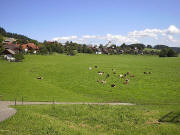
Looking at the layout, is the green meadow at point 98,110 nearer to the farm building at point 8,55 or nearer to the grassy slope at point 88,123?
the grassy slope at point 88,123

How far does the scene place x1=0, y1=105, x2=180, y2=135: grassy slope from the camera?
55.2ft

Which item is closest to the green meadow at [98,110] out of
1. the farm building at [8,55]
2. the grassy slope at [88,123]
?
the grassy slope at [88,123]

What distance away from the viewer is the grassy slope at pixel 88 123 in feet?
55.2

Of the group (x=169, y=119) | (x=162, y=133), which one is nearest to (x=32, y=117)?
(x=162, y=133)

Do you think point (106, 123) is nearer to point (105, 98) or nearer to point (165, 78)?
point (105, 98)

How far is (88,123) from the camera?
66.2 feet

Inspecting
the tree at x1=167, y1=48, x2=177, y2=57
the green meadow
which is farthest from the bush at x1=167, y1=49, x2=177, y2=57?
the green meadow

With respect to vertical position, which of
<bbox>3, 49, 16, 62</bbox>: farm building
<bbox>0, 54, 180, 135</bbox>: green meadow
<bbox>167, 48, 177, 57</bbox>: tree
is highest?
<bbox>167, 48, 177, 57</bbox>: tree

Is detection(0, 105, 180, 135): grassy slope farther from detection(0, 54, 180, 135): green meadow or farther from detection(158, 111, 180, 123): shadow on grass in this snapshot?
detection(158, 111, 180, 123): shadow on grass

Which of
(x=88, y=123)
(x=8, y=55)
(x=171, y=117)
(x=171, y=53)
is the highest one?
(x=171, y=53)

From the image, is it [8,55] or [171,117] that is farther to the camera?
[8,55]

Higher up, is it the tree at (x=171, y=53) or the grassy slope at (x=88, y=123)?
the tree at (x=171, y=53)

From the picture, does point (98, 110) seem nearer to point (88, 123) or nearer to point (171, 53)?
point (88, 123)

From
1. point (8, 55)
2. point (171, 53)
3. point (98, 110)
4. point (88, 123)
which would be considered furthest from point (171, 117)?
point (171, 53)
